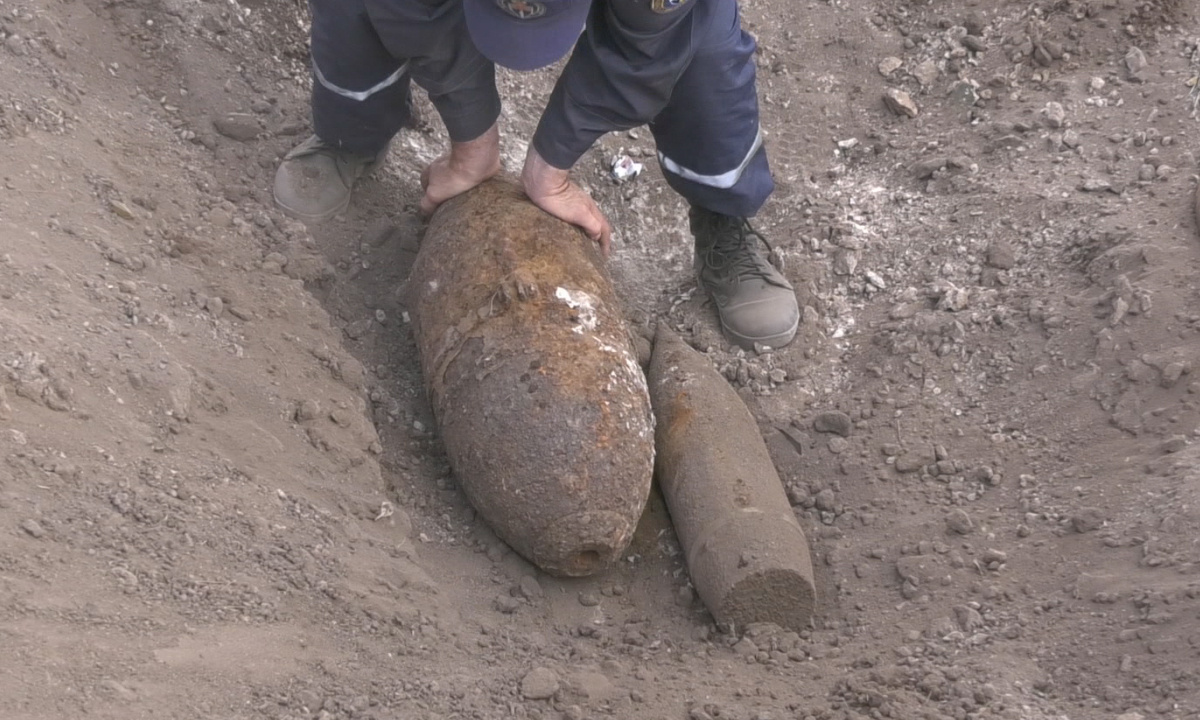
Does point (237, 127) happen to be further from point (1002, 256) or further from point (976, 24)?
point (976, 24)

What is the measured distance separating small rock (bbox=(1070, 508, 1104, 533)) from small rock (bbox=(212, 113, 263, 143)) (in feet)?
10.5

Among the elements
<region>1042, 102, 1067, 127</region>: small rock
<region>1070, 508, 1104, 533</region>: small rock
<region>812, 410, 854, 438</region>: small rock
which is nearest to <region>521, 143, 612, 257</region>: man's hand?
<region>812, 410, 854, 438</region>: small rock

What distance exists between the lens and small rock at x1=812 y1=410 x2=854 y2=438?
3.86 m

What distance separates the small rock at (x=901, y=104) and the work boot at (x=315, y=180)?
2.43 m

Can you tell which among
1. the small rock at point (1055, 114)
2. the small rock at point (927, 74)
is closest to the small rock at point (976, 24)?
the small rock at point (927, 74)

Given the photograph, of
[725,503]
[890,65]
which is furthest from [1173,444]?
[890,65]

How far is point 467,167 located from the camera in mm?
3787

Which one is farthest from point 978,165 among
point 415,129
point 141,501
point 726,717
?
point 141,501

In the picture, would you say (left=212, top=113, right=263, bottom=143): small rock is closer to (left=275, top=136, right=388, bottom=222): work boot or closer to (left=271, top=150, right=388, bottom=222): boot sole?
(left=275, top=136, right=388, bottom=222): work boot

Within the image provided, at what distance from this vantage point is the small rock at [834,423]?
12.7ft

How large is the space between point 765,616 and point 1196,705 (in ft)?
3.66

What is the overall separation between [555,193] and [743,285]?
3.00 feet

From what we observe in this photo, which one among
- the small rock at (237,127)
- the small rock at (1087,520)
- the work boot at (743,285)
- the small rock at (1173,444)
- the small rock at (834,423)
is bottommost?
the small rock at (834,423)

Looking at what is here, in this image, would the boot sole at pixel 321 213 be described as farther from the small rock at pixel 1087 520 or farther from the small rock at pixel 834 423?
the small rock at pixel 1087 520
